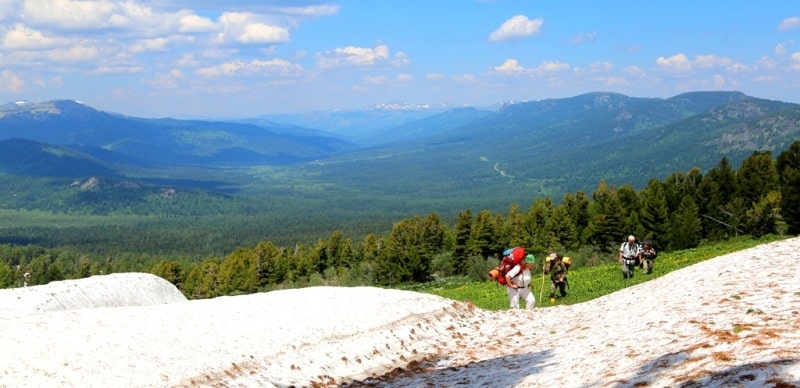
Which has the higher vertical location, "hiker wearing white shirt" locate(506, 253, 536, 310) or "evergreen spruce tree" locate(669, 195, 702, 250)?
"hiker wearing white shirt" locate(506, 253, 536, 310)

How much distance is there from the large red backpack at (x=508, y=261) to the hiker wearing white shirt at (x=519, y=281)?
19 centimetres

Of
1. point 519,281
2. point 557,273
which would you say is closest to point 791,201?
point 557,273

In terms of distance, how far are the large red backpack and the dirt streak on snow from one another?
161cm

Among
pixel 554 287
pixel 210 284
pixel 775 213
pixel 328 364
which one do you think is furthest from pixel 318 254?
pixel 328 364

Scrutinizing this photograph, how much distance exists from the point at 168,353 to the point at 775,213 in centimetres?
6511

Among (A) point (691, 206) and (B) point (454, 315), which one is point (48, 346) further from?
(A) point (691, 206)

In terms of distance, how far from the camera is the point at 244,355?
18.2m

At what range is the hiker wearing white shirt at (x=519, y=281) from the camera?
2661 centimetres

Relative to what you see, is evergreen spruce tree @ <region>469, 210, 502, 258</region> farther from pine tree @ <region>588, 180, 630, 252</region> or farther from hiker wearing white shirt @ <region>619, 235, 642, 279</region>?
hiker wearing white shirt @ <region>619, 235, 642, 279</region>

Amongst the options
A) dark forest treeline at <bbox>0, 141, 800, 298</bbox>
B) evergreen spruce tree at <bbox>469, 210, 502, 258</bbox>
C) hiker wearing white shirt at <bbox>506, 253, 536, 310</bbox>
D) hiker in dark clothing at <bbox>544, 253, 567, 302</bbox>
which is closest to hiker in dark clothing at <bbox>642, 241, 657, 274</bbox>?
hiker in dark clothing at <bbox>544, 253, 567, 302</bbox>

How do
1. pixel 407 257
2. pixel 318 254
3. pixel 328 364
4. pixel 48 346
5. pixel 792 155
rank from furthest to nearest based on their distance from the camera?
1. pixel 318 254
2. pixel 407 257
3. pixel 792 155
4. pixel 328 364
5. pixel 48 346

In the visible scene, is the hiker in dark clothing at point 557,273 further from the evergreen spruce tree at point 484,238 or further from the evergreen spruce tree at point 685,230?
the evergreen spruce tree at point 484,238

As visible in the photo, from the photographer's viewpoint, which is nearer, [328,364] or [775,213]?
[328,364]

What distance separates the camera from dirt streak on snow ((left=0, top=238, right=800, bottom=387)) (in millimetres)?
13625
